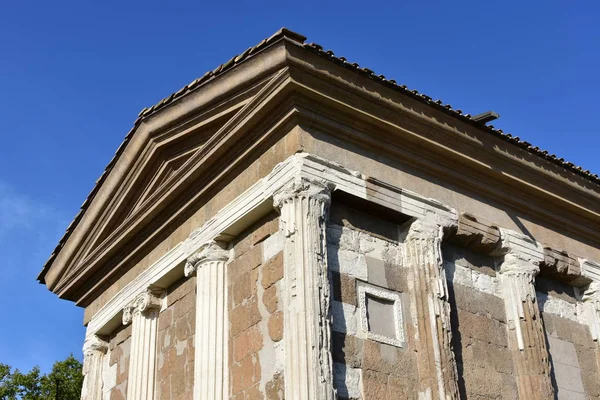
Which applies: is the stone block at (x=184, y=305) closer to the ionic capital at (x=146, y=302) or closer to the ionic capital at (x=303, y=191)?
the ionic capital at (x=146, y=302)

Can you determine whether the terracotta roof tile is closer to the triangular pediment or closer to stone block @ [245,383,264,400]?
the triangular pediment

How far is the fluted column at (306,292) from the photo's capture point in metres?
7.12

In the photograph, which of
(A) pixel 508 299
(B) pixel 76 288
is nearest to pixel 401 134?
(A) pixel 508 299

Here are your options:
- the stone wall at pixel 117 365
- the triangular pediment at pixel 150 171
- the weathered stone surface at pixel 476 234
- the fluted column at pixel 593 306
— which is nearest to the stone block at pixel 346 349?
the weathered stone surface at pixel 476 234

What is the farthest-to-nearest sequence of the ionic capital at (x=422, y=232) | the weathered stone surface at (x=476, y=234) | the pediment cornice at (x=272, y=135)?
the weathered stone surface at (x=476, y=234) < the ionic capital at (x=422, y=232) < the pediment cornice at (x=272, y=135)

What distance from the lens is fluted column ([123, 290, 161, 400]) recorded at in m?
9.82

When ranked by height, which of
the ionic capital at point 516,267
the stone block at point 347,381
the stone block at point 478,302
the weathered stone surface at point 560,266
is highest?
the weathered stone surface at point 560,266

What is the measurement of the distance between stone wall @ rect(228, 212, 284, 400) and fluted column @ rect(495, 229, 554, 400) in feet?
9.18

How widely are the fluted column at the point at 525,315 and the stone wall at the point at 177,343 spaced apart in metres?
3.51

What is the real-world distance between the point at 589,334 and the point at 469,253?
2015 mm

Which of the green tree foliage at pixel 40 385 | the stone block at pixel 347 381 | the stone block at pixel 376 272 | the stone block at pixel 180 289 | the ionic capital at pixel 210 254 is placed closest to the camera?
the stone block at pixel 347 381

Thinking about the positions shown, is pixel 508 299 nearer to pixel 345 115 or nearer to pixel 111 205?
pixel 345 115

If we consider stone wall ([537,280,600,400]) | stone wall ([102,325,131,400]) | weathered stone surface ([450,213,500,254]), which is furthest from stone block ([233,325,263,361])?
stone wall ([537,280,600,400])

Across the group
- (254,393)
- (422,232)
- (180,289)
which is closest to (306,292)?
(254,393)
